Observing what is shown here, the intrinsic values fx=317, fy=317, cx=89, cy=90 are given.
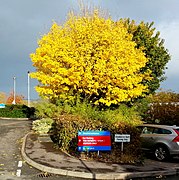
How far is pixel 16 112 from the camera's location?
36750 millimetres

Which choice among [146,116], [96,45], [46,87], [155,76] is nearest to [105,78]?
[96,45]

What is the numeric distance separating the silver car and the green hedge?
78.9 feet

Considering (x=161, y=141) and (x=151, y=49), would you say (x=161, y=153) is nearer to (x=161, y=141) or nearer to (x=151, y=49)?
(x=161, y=141)

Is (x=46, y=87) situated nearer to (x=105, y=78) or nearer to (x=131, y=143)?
(x=105, y=78)

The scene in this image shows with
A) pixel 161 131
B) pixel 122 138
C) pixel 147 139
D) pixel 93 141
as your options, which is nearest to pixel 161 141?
pixel 161 131

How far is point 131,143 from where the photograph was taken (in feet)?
42.0

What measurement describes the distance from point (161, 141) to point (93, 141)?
289cm

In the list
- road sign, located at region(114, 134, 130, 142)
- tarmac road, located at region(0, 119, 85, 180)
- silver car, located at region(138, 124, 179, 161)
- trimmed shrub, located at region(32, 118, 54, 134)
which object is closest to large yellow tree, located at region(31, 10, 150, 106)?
trimmed shrub, located at region(32, 118, 54, 134)

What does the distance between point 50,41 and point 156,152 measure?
1047 cm

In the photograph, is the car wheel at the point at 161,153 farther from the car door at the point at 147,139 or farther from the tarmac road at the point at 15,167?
the tarmac road at the point at 15,167

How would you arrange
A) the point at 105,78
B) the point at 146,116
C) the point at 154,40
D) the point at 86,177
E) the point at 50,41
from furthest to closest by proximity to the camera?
1. the point at 154,40
2. the point at 146,116
3. the point at 50,41
4. the point at 105,78
5. the point at 86,177

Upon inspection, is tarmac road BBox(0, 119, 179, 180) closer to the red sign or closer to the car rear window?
the car rear window

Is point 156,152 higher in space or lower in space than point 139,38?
lower

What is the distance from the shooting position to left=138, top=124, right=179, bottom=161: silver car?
12.8 meters
